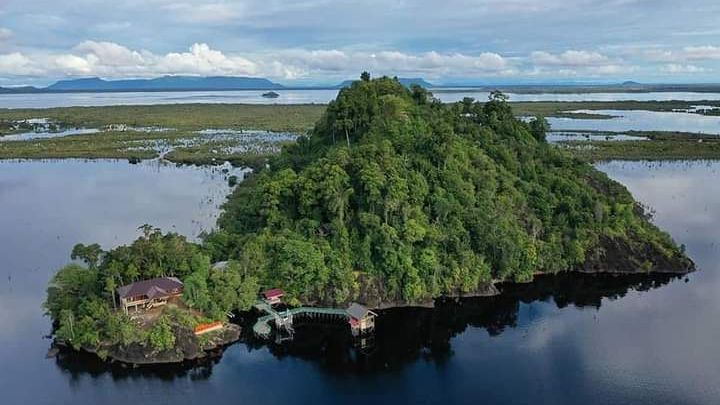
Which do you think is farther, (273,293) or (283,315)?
(273,293)

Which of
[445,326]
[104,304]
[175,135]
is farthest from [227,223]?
[175,135]

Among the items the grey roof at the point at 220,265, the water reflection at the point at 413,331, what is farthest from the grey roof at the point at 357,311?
the grey roof at the point at 220,265

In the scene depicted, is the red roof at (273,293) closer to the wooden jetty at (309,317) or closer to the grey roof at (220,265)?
the wooden jetty at (309,317)

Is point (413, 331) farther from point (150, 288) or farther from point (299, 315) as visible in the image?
point (150, 288)

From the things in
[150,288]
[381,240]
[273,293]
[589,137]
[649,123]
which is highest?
[649,123]

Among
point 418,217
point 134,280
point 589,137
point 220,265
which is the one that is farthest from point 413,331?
point 589,137

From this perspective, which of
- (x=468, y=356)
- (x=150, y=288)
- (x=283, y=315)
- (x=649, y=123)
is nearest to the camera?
(x=468, y=356)

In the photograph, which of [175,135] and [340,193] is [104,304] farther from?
[175,135]
